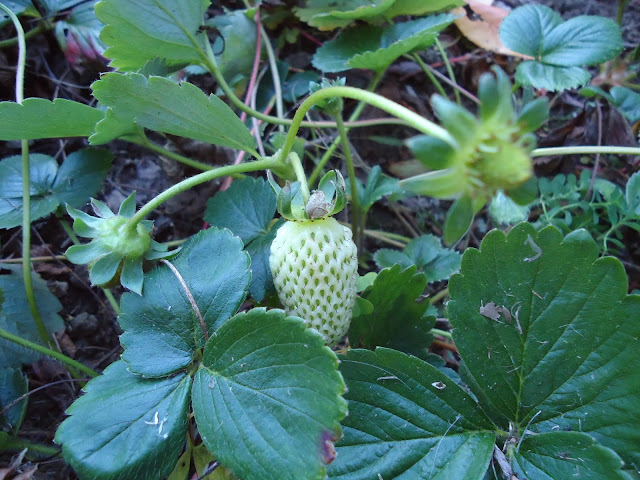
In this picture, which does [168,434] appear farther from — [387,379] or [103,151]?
[103,151]

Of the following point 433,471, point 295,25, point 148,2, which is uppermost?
point 148,2

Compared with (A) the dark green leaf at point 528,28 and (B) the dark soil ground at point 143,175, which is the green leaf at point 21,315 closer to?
(B) the dark soil ground at point 143,175

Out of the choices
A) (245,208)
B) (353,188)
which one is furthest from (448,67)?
(245,208)

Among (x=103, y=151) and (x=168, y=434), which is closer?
(x=168, y=434)

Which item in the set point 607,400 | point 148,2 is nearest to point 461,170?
point 607,400

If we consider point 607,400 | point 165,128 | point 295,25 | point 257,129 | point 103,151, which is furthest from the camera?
point 295,25

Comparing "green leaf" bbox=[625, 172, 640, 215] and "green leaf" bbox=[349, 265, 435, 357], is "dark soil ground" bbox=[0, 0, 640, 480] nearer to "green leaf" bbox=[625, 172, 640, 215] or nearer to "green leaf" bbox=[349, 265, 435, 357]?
"green leaf" bbox=[625, 172, 640, 215]

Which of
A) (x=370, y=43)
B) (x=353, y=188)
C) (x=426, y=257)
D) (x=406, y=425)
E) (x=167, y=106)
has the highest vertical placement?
(x=167, y=106)

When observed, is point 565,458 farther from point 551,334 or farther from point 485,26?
point 485,26
